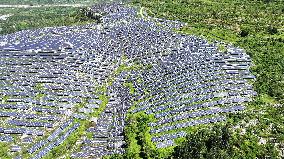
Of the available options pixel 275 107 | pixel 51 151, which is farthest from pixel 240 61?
pixel 51 151

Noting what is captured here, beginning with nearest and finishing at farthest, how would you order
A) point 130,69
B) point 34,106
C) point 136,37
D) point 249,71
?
point 34,106, point 249,71, point 130,69, point 136,37

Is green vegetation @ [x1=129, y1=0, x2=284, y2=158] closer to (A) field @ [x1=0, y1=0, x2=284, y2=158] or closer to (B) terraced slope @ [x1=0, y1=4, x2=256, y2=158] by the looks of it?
(A) field @ [x1=0, y1=0, x2=284, y2=158]

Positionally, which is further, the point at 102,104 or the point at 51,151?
the point at 102,104

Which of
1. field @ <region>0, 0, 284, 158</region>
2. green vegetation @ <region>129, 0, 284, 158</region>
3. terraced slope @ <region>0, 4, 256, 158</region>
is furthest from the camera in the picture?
terraced slope @ <region>0, 4, 256, 158</region>

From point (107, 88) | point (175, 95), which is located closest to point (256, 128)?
point (175, 95)

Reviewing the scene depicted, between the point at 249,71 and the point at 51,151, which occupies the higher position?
the point at 249,71

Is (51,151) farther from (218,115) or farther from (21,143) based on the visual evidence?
(218,115)

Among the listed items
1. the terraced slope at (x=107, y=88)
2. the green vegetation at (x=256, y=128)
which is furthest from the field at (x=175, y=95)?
the terraced slope at (x=107, y=88)

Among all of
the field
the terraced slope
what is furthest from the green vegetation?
the terraced slope
